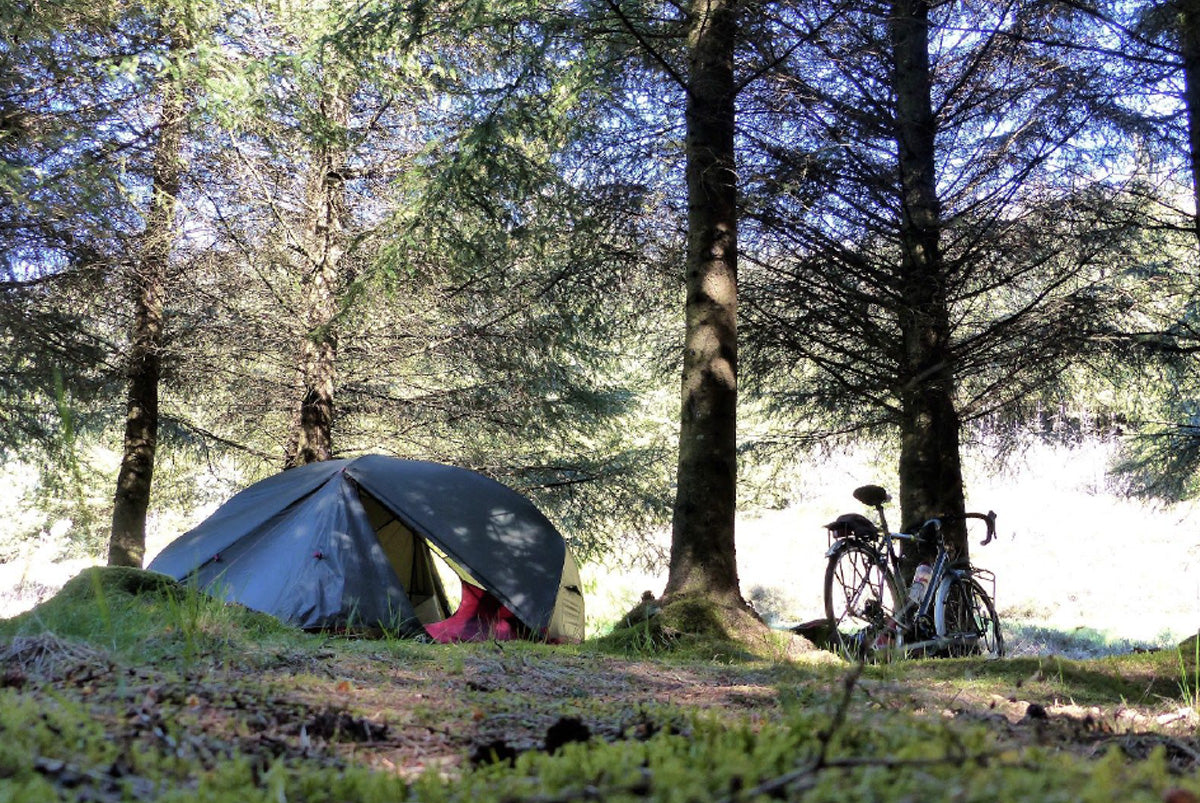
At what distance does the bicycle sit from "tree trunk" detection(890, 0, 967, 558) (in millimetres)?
981

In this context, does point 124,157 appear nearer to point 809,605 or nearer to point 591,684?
point 591,684

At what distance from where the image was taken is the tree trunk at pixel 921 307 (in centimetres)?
700

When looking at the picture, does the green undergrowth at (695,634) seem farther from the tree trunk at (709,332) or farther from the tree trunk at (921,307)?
the tree trunk at (921,307)

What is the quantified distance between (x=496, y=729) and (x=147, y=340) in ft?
31.6

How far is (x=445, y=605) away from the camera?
9.91 m

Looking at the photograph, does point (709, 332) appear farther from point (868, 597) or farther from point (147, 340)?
point (147, 340)

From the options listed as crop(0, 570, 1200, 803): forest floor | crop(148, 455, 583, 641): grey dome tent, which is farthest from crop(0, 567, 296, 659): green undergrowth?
crop(148, 455, 583, 641): grey dome tent

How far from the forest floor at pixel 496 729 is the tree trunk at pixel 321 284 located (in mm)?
6743

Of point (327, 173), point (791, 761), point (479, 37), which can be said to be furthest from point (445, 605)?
point (791, 761)

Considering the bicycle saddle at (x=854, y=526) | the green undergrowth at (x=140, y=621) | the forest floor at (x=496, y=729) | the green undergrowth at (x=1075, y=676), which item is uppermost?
the bicycle saddle at (x=854, y=526)

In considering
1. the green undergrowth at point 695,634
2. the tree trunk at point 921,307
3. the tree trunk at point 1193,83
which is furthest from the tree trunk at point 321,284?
the tree trunk at point 1193,83

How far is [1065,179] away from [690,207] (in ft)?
10.7

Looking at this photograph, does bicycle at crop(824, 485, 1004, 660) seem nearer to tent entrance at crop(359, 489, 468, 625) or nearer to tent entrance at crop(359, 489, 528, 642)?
tent entrance at crop(359, 489, 528, 642)

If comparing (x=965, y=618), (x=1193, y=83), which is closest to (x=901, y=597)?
(x=965, y=618)
